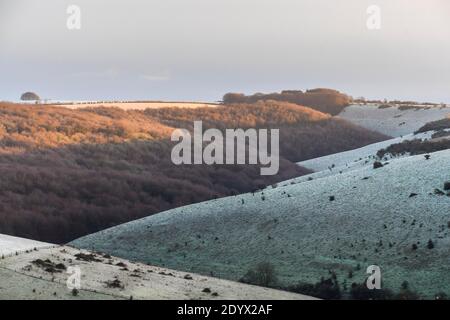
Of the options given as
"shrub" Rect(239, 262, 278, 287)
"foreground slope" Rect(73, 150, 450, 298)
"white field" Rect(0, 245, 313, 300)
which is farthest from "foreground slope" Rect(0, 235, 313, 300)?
"foreground slope" Rect(73, 150, 450, 298)

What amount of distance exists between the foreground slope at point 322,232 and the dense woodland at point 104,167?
8.57 metres

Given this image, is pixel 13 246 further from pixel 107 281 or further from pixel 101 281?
pixel 107 281

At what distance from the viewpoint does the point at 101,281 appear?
24203 millimetres

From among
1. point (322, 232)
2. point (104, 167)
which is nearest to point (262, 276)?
point (322, 232)

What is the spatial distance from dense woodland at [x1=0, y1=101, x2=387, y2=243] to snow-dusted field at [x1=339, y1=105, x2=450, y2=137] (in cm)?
689

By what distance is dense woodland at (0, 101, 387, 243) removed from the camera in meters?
47.0

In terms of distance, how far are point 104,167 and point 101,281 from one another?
41.4m

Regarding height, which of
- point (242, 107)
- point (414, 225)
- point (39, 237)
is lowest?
point (39, 237)

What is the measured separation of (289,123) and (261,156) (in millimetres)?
30392

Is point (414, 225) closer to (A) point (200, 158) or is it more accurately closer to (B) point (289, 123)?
(A) point (200, 158)

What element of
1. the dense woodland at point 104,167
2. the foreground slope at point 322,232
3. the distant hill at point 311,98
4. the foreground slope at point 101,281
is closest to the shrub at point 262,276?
the foreground slope at point 322,232

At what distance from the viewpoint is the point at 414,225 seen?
31.6 m

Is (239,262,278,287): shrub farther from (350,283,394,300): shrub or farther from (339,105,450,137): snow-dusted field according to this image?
(339,105,450,137): snow-dusted field
